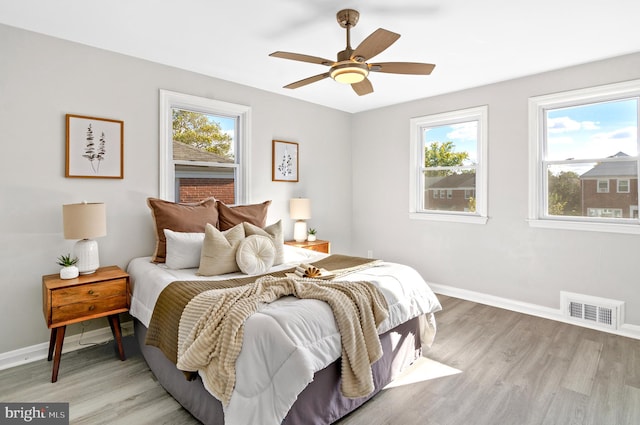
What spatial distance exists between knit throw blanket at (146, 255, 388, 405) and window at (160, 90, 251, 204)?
1.63 meters

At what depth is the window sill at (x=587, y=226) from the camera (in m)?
3.28

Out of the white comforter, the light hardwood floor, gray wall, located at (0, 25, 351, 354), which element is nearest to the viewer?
the white comforter

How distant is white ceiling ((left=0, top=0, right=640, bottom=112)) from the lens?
245 cm

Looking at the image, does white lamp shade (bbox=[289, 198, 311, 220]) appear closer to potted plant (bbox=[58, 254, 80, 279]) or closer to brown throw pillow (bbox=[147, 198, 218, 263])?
brown throw pillow (bbox=[147, 198, 218, 263])

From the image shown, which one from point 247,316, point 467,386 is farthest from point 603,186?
point 247,316

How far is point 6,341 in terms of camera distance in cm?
271

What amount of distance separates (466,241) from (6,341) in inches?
180

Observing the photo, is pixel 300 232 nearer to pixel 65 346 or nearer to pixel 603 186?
pixel 65 346

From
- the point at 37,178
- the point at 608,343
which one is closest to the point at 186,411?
the point at 37,178

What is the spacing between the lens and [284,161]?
15.0 feet

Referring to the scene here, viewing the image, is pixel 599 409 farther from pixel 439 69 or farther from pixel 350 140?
pixel 350 140

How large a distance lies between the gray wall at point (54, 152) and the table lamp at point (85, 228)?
1.17 feet

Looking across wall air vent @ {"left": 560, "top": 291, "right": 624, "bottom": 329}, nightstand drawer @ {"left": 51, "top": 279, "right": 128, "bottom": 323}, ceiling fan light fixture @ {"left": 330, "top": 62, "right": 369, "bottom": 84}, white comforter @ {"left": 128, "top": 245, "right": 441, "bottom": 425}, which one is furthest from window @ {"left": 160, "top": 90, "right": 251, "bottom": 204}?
wall air vent @ {"left": 560, "top": 291, "right": 624, "bottom": 329}

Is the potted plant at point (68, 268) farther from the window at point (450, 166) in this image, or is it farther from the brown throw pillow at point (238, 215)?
the window at point (450, 166)
